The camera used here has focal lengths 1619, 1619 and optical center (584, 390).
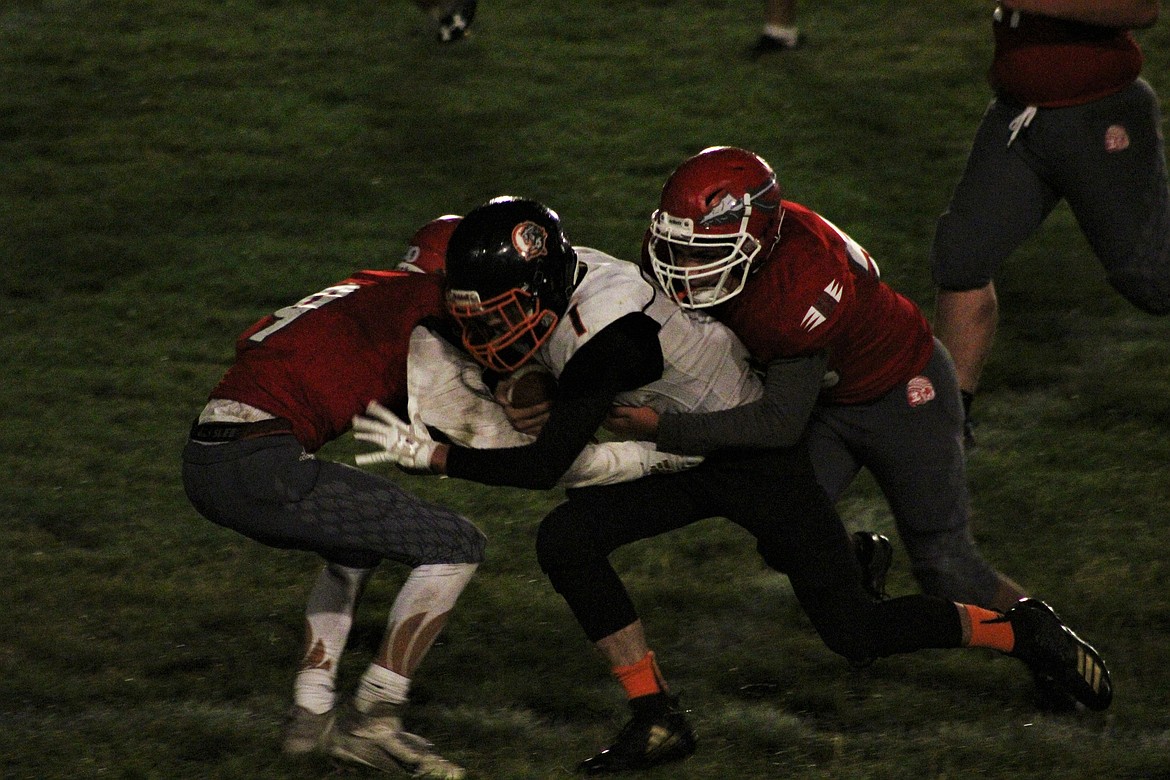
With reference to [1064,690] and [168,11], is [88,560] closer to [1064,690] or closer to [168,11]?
[1064,690]

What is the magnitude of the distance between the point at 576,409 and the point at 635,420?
0.18 meters

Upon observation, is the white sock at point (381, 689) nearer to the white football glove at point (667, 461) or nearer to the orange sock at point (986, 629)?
the white football glove at point (667, 461)

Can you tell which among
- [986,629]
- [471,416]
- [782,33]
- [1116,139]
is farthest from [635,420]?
[782,33]

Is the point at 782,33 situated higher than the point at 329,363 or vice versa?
the point at 782,33

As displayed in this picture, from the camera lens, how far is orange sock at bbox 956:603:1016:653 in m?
3.79

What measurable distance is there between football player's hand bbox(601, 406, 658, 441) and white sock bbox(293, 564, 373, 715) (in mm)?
726

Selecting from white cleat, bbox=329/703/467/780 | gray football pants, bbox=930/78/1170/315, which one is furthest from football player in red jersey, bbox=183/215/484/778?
gray football pants, bbox=930/78/1170/315

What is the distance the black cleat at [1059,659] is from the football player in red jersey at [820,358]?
0.13 meters

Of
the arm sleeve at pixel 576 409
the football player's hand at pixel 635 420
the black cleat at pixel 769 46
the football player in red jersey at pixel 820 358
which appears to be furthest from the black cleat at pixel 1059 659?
the black cleat at pixel 769 46

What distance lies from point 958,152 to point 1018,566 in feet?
12.4

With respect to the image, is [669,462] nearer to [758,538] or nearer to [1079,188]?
[758,538]

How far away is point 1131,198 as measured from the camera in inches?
189

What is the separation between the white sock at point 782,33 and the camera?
9.11m

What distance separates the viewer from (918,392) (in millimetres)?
3904
